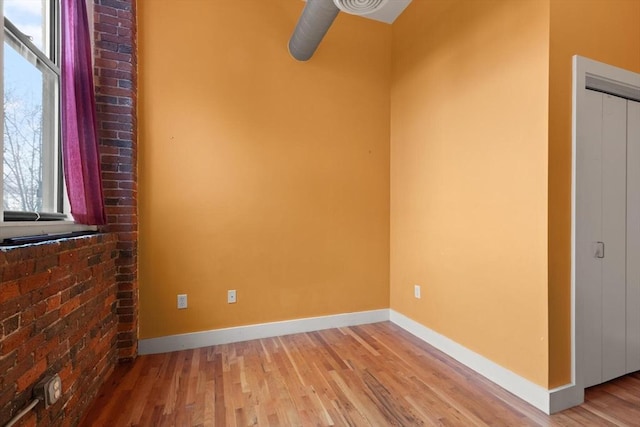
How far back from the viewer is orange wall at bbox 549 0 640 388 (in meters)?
1.67

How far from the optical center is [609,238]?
74.2 inches

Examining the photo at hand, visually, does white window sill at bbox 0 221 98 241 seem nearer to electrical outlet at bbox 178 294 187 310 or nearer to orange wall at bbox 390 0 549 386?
electrical outlet at bbox 178 294 187 310

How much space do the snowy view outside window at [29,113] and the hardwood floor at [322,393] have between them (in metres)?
1.29

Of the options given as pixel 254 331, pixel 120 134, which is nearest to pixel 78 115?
pixel 120 134

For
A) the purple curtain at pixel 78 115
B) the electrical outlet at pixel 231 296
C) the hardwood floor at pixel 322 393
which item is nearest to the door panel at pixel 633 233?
the hardwood floor at pixel 322 393

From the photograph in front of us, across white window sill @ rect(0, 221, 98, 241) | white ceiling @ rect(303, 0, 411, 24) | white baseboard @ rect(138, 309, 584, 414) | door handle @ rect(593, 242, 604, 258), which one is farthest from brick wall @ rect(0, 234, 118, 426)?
white ceiling @ rect(303, 0, 411, 24)

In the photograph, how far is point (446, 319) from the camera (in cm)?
240

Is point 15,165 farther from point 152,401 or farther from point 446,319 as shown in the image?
point 446,319

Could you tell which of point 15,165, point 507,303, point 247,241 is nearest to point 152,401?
point 247,241

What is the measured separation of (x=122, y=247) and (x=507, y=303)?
108 inches

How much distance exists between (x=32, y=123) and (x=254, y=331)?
212 cm

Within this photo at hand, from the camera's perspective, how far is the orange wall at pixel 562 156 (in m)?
1.67

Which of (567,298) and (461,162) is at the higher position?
(461,162)

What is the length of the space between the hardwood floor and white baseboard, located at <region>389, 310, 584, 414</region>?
0.14 ft
